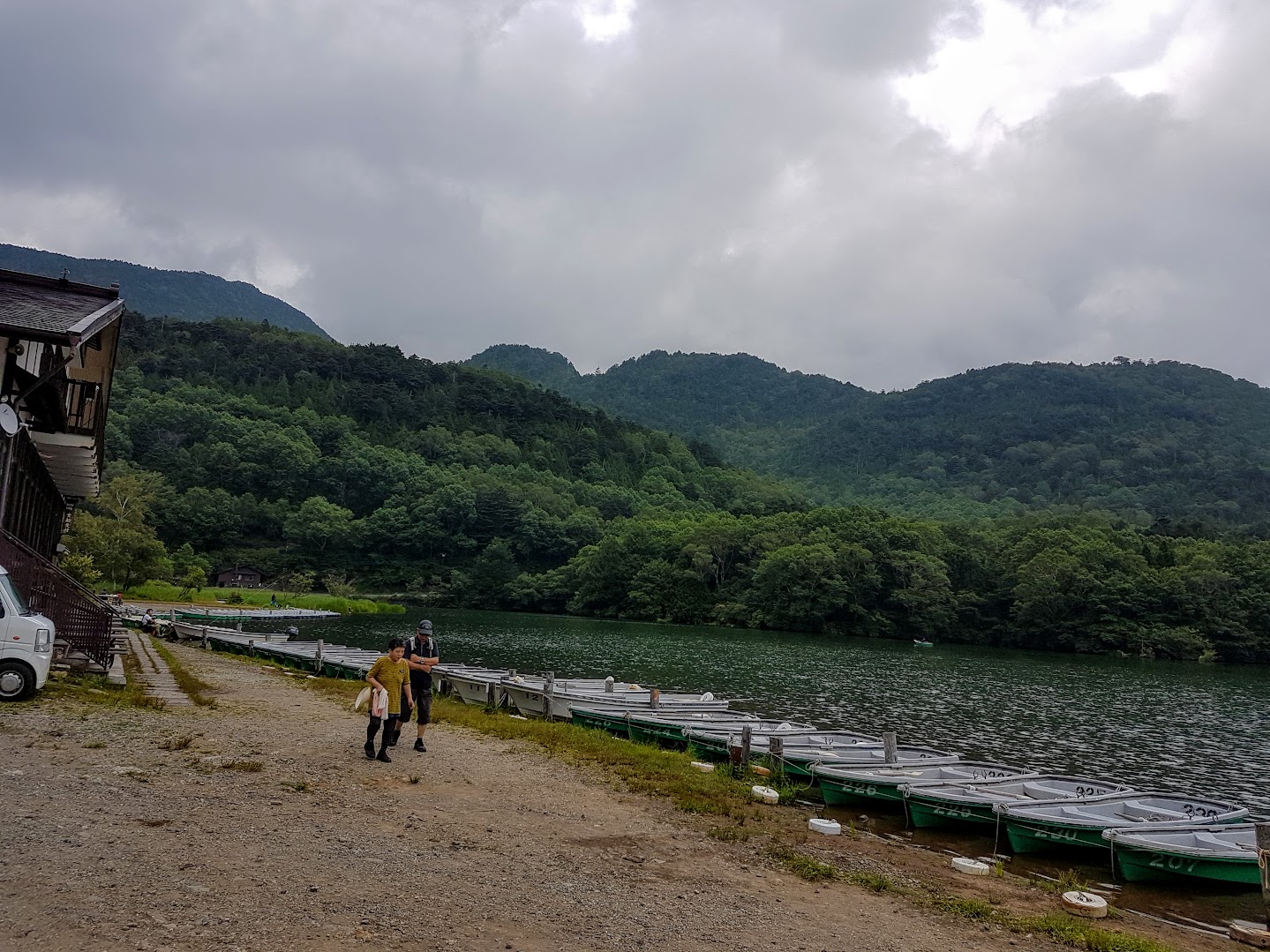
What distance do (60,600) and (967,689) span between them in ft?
143

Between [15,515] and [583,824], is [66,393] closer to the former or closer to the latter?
[15,515]

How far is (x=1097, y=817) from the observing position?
54.9 feet

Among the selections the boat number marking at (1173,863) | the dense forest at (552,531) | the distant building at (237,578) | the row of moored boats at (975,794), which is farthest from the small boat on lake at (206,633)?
the distant building at (237,578)

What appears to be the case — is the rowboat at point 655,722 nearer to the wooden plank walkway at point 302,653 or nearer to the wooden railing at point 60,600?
the wooden plank walkway at point 302,653

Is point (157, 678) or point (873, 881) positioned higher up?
point (873, 881)

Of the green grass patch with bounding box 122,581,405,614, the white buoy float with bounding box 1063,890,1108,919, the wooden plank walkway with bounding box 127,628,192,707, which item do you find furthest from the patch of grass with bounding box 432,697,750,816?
the green grass patch with bounding box 122,581,405,614

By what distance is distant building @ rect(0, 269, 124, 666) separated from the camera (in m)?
17.2

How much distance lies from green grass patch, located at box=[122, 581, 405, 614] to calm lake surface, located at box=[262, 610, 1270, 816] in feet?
33.0

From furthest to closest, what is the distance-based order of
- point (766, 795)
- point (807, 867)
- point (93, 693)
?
point (93, 693), point (766, 795), point (807, 867)

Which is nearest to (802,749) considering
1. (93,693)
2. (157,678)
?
(93,693)

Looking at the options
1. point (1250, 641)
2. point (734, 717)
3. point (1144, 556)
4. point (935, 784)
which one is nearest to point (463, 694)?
point (734, 717)

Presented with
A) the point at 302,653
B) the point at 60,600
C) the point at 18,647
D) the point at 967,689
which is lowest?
the point at 967,689

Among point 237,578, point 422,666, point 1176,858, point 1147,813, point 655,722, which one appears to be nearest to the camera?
point 1176,858

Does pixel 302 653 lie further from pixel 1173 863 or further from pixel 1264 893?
pixel 1264 893
